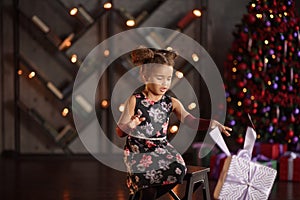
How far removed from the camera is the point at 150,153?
6.01 ft

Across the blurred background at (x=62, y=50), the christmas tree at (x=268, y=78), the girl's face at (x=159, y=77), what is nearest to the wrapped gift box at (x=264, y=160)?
the christmas tree at (x=268, y=78)

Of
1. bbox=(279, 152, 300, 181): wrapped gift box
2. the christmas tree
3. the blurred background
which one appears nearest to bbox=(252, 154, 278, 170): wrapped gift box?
bbox=(279, 152, 300, 181): wrapped gift box

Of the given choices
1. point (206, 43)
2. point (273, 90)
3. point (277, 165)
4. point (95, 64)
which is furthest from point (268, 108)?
point (95, 64)

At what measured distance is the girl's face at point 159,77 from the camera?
1.79 metres

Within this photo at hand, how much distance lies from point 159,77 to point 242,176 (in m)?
0.46

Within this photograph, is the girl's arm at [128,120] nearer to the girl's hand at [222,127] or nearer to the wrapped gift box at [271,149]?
the girl's hand at [222,127]

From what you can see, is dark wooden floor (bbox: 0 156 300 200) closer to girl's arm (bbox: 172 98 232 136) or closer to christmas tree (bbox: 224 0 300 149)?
christmas tree (bbox: 224 0 300 149)

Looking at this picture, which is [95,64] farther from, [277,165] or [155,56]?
[155,56]

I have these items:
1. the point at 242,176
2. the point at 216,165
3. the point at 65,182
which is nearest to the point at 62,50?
the point at 65,182

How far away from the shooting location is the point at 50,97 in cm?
432

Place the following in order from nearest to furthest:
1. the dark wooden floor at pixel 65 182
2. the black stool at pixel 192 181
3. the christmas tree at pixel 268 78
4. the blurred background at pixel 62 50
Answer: the black stool at pixel 192 181 < the dark wooden floor at pixel 65 182 < the christmas tree at pixel 268 78 < the blurred background at pixel 62 50

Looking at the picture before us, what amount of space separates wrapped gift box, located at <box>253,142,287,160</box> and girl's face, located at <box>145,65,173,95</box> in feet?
6.46

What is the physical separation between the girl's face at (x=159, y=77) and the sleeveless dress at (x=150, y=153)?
3.0 inches

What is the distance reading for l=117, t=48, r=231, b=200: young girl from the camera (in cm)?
180
